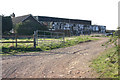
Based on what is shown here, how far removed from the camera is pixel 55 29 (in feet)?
155

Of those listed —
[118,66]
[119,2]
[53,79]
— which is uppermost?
[119,2]

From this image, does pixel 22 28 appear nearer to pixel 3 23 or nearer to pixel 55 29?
pixel 3 23

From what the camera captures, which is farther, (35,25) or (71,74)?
(35,25)

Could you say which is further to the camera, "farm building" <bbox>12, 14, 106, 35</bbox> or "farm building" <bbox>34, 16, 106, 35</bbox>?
"farm building" <bbox>34, 16, 106, 35</bbox>

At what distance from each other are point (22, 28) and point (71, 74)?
31.4m

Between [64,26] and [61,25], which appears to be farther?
[64,26]

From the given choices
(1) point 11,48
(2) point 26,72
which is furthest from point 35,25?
(2) point 26,72

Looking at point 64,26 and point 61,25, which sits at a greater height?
point 61,25

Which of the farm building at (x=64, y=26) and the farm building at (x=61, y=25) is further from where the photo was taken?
the farm building at (x=64, y=26)

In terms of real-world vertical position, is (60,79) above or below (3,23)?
below

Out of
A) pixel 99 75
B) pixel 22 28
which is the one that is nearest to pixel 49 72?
pixel 99 75

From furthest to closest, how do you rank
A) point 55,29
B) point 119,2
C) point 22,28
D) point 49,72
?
1. point 55,29
2. point 22,28
3. point 49,72
4. point 119,2

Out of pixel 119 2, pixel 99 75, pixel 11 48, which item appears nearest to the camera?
pixel 99 75

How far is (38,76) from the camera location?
6.16m
